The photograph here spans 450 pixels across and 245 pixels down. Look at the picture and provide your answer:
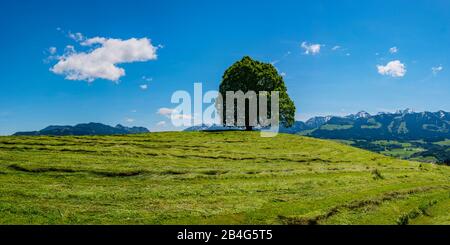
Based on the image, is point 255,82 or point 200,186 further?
point 255,82

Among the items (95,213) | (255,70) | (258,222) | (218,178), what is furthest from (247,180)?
(255,70)

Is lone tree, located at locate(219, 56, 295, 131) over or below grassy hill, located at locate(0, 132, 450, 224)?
over

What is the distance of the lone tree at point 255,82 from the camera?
98.6m

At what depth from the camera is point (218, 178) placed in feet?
145

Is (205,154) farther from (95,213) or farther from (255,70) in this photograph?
(255,70)

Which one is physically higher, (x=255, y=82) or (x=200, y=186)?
(x=255, y=82)

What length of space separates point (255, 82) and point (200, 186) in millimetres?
61799

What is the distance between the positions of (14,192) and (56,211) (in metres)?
6.68

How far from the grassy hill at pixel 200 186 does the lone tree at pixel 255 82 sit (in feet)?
113

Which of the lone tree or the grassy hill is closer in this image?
the grassy hill

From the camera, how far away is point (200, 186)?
39656mm

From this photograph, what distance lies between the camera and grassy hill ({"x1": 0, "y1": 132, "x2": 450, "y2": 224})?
3059 centimetres

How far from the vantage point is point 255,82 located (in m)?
98.6

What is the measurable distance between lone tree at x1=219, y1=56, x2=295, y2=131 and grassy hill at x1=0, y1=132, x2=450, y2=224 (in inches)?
1360
